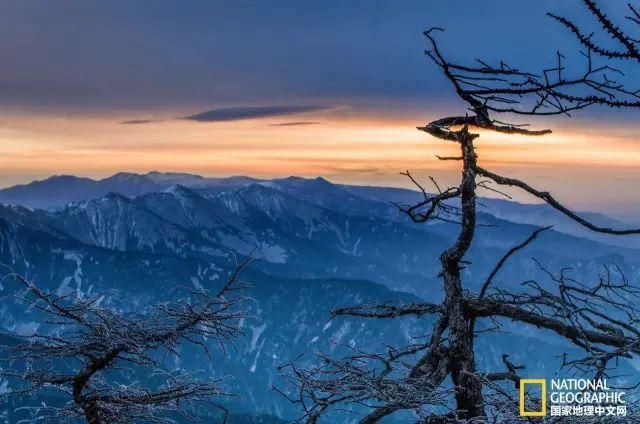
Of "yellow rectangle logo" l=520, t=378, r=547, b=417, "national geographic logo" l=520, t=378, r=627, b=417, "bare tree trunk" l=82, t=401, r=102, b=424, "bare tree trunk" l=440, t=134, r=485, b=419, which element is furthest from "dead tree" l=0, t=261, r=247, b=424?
"national geographic logo" l=520, t=378, r=627, b=417

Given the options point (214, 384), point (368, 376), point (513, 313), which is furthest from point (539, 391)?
point (214, 384)

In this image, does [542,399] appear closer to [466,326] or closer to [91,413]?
[466,326]

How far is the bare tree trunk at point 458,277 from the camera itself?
761 centimetres

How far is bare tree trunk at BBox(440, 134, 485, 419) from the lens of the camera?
25.0 feet

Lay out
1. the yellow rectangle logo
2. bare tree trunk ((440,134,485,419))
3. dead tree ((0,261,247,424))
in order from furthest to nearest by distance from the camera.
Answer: dead tree ((0,261,247,424))
bare tree trunk ((440,134,485,419))
the yellow rectangle logo

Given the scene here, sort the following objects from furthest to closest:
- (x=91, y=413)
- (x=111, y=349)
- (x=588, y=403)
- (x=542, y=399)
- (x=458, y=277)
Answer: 1. (x=91, y=413)
2. (x=111, y=349)
3. (x=458, y=277)
4. (x=542, y=399)
5. (x=588, y=403)

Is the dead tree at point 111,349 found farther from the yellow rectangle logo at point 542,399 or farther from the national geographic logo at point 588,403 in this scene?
the national geographic logo at point 588,403

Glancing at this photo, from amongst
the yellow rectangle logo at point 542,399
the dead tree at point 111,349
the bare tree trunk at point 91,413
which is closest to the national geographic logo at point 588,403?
the yellow rectangle logo at point 542,399

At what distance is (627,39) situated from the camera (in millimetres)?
4598

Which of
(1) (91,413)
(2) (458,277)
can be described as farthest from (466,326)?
(1) (91,413)

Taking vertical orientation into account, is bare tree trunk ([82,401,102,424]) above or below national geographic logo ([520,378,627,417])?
below

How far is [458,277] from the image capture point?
7.86 meters

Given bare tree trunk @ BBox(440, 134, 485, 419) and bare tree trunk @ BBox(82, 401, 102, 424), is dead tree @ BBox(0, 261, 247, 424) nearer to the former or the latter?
bare tree trunk @ BBox(82, 401, 102, 424)

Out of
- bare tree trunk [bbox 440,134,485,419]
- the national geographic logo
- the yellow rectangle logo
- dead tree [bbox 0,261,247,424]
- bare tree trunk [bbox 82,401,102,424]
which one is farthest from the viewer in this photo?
Result: bare tree trunk [bbox 82,401,102,424]
